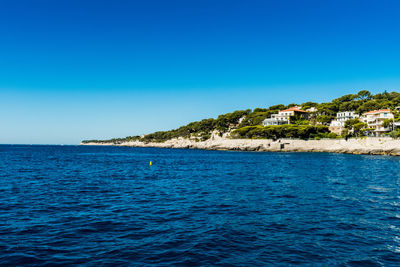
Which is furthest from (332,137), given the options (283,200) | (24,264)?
(24,264)

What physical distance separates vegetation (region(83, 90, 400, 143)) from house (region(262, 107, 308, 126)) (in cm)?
287

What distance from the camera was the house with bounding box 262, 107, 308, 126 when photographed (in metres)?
134

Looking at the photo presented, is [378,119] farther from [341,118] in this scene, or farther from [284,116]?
[284,116]

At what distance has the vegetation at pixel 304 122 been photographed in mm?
107938

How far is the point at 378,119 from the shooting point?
337ft

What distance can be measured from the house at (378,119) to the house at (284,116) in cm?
3634

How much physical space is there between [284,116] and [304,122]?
38.6 feet

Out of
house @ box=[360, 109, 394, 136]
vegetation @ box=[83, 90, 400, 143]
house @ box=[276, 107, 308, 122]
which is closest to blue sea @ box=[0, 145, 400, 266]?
vegetation @ box=[83, 90, 400, 143]

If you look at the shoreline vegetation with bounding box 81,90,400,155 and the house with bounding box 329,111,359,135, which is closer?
the shoreline vegetation with bounding box 81,90,400,155

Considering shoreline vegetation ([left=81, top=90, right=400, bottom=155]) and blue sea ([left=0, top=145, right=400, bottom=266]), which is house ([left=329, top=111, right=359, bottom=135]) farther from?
blue sea ([left=0, top=145, right=400, bottom=266])

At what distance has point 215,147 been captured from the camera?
130 metres

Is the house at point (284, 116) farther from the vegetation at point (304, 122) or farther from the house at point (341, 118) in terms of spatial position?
the house at point (341, 118)

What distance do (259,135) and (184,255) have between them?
113 meters

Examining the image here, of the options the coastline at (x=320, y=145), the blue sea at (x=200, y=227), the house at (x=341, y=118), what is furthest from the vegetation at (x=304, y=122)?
the blue sea at (x=200, y=227)
